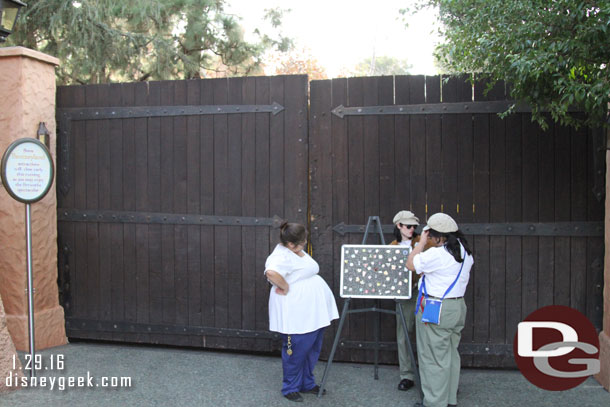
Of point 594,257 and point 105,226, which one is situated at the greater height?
point 105,226

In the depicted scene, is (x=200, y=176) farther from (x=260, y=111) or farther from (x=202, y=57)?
(x=202, y=57)

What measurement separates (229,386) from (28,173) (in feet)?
6.86

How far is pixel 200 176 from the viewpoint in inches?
197

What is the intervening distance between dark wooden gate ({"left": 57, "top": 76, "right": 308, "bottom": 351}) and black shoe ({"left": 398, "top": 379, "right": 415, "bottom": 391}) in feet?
4.06

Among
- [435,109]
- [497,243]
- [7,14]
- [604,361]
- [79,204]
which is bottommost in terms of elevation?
[604,361]

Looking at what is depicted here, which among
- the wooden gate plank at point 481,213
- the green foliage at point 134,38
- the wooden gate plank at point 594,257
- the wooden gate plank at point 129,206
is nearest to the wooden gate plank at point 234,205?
the wooden gate plank at point 129,206

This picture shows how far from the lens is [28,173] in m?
3.88

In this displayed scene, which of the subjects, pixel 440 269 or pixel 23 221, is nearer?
pixel 440 269

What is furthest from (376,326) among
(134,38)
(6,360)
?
(134,38)

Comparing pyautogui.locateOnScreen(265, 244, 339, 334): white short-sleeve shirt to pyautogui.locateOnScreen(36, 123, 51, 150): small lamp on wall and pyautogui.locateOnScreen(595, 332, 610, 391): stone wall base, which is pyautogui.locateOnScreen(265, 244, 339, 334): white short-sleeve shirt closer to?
pyautogui.locateOnScreen(595, 332, 610, 391): stone wall base

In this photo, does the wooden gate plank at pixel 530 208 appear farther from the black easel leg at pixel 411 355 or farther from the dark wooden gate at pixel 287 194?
the black easel leg at pixel 411 355

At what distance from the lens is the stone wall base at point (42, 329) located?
16.1 feet

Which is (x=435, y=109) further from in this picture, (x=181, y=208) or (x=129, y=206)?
(x=129, y=206)

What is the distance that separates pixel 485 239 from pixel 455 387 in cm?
128
